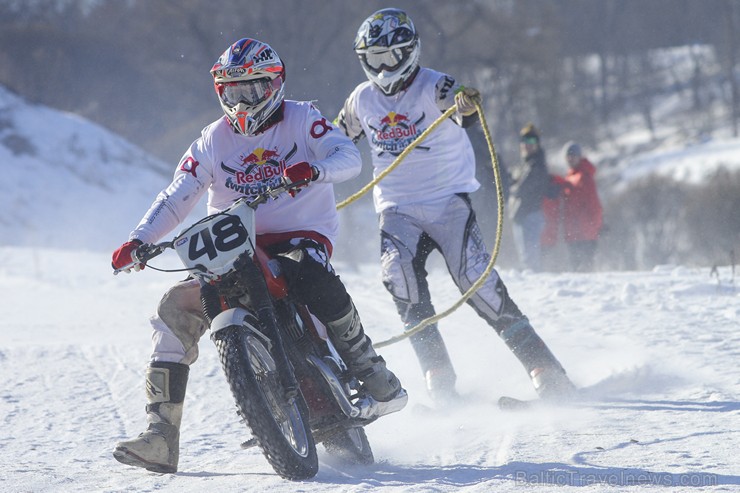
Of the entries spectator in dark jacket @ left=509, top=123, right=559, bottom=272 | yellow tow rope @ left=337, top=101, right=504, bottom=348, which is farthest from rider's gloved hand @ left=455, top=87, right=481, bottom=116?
spectator in dark jacket @ left=509, top=123, right=559, bottom=272

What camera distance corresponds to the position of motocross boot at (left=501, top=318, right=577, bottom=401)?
19.3 ft

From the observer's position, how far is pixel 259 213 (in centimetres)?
495

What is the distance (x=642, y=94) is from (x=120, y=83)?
92.7ft

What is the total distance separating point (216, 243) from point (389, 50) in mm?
2127

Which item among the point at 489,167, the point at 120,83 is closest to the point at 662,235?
the point at 489,167

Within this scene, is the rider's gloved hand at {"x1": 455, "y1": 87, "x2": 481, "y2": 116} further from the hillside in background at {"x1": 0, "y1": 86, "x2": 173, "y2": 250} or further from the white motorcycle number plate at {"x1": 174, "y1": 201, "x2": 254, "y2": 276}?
the hillside in background at {"x1": 0, "y1": 86, "x2": 173, "y2": 250}

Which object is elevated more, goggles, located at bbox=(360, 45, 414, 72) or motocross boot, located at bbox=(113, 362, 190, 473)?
goggles, located at bbox=(360, 45, 414, 72)

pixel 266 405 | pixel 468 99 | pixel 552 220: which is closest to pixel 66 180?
pixel 552 220

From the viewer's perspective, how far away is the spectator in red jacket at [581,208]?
12.2 meters

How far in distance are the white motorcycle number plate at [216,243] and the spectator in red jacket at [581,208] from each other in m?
8.41

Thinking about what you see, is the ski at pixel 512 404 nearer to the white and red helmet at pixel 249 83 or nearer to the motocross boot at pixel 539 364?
the motocross boot at pixel 539 364

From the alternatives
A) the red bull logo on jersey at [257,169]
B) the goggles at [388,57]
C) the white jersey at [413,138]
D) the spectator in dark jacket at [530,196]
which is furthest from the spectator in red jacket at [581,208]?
→ the red bull logo on jersey at [257,169]

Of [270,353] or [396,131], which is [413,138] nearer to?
[396,131]

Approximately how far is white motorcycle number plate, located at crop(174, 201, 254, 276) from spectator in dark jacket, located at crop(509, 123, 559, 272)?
25.8 ft
